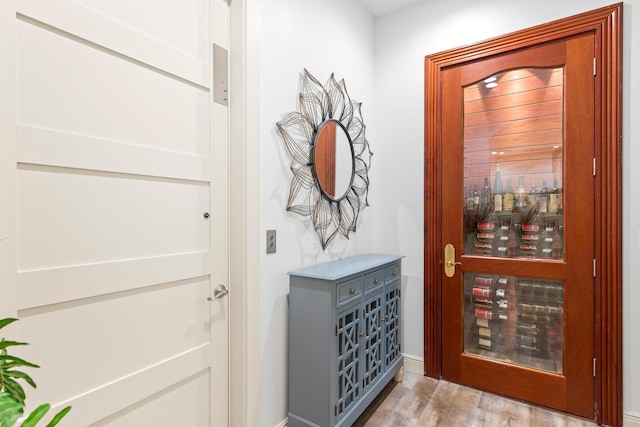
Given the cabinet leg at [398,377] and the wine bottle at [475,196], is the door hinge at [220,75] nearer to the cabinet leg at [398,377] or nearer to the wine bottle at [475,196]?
the wine bottle at [475,196]

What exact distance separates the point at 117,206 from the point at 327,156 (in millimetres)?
1276

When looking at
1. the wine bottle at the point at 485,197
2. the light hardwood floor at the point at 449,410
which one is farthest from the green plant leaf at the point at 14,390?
the wine bottle at the point at 485,197

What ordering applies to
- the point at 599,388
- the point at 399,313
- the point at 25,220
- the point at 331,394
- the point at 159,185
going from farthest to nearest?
the point at 399,313 → the point at 599,388 → the point at 331,394 → the point at 159,185 → the point at 25,220

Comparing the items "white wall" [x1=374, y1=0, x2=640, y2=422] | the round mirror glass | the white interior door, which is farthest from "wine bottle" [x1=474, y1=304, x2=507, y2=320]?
the white interior door

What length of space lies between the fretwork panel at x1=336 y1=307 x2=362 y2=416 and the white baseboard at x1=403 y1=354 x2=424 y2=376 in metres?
0.85

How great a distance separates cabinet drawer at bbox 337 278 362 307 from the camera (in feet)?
5.71

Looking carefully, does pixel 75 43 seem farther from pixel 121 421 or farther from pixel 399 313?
pixel 399 313

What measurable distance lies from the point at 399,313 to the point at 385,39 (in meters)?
2.25

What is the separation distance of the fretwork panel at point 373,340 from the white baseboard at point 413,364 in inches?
21.7

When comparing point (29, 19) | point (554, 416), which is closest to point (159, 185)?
point (29, 19)

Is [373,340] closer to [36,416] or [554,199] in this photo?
[554,199]

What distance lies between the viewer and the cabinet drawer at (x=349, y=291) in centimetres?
174

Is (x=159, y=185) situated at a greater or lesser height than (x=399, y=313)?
greater

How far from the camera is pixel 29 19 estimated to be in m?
0.98
